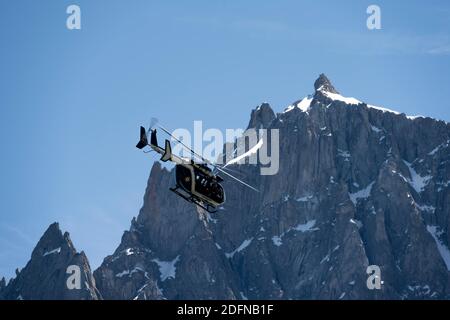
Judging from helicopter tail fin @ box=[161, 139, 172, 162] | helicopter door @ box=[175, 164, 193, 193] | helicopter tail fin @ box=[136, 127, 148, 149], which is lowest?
helicopter door @ box=[175, 164, 193, 193]

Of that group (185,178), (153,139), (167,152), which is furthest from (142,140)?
(185,178)

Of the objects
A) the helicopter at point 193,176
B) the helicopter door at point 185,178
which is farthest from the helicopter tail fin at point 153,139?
the helicopter door at point 185,178

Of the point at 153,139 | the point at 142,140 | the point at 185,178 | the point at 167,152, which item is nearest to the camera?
the point at 185,178

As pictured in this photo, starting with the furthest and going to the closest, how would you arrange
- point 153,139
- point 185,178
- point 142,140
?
point 153,139
point 142,140
point 185,178

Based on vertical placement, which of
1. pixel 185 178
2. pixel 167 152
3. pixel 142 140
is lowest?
pixel 185 178

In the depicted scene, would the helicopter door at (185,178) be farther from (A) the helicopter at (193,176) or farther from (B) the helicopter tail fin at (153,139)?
(B) the helicopter tail fin at (153,139)

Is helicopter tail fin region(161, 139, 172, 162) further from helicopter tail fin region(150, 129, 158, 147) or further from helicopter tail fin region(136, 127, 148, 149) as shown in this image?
helicopter tail fin region(136, 127, 148, 149)

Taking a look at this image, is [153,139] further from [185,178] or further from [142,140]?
[185,178]

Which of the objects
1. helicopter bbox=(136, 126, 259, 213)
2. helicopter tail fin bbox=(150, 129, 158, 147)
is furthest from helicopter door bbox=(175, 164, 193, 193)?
helicopter tail fin bbox=(150, 129, 158, 147)

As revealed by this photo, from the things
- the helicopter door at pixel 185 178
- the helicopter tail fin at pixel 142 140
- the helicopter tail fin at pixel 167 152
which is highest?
the helicopter tail fin at pixel 142 140
